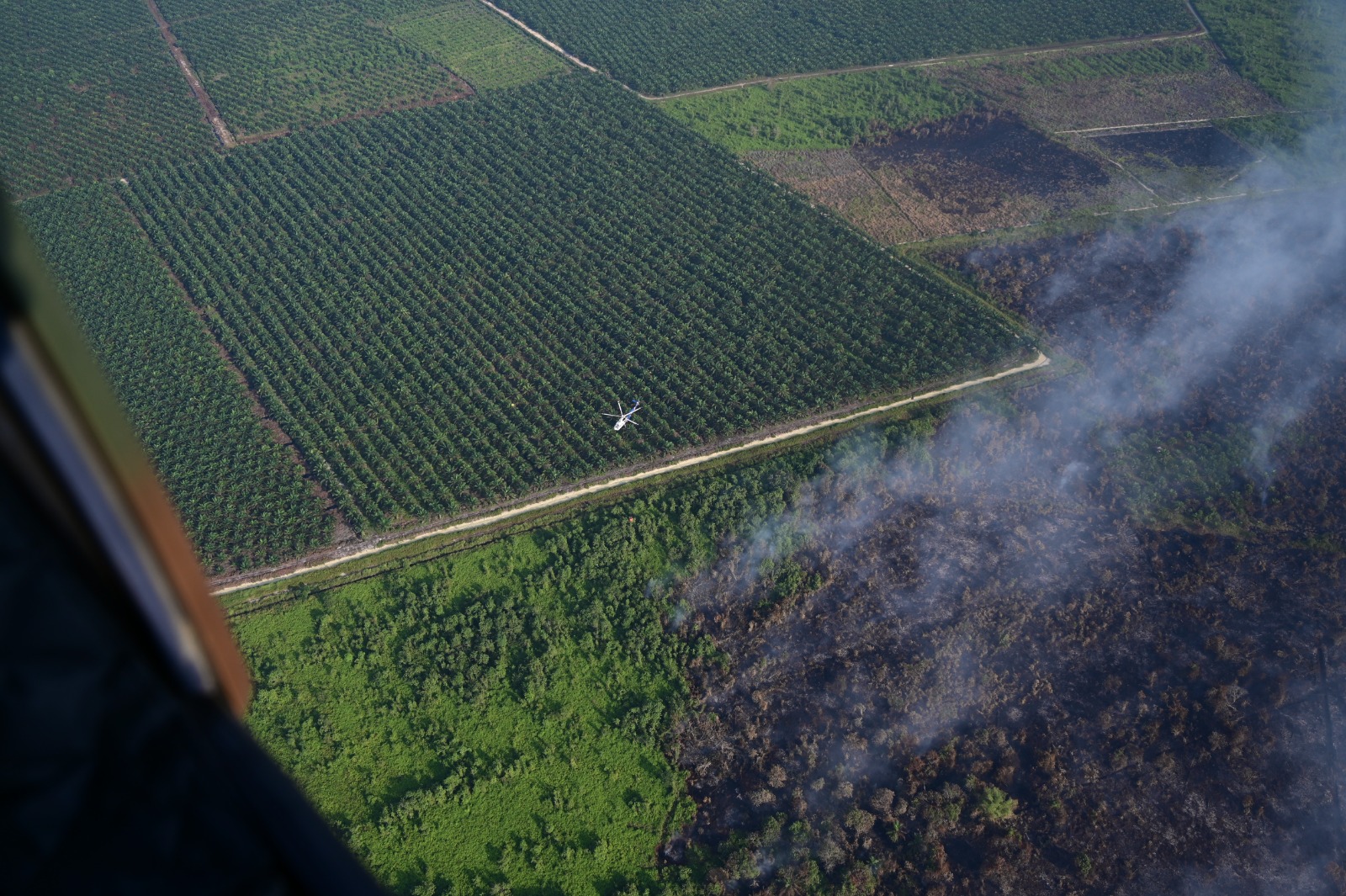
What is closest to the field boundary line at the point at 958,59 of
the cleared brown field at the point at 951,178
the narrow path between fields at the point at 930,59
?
the narrow path between fields at the point at 930,59

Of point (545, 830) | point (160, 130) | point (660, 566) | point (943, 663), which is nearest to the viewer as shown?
point (545, 830)

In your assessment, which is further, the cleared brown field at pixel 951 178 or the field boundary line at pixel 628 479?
the cleared brown field at pixel 951 178

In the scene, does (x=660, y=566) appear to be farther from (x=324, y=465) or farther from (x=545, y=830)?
(x=324, y=465)

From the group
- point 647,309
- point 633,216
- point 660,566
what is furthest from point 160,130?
point 660,566

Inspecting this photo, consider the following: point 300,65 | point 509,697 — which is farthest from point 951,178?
point 300,65

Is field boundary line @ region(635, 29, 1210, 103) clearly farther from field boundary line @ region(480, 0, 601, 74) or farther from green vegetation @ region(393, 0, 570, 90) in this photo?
green vegetation @ region(393, 0, 570, 90)

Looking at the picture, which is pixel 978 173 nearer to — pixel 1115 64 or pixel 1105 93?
pixel 1105 93

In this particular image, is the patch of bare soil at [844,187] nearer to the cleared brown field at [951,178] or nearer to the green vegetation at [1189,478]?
the cleared brown field at [951,178]
